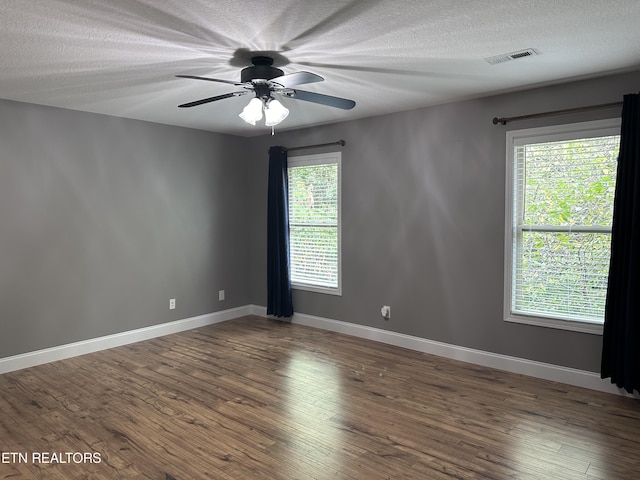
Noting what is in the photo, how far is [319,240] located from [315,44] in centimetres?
305

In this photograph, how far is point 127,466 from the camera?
257 cm

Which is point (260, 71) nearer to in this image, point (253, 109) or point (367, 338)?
point (253, 109)

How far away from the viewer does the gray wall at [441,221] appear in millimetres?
3812

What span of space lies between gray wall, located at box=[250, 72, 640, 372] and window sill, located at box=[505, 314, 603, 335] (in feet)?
0.17

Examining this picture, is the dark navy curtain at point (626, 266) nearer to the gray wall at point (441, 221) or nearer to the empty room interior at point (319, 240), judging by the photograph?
the empty room interior at point (319, 240)

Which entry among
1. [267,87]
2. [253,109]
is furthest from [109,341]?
[267,87]

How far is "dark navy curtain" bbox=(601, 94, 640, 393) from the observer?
3.24 meters

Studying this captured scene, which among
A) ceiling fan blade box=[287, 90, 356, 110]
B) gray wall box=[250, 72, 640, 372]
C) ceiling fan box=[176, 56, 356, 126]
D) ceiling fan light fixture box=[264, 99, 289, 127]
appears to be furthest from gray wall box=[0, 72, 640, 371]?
ceiling fan light fixture box=[264, 99, 289, 127]

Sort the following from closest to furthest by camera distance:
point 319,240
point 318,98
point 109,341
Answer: point 318,98, point 109,341, point 319,240

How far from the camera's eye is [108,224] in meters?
4.80

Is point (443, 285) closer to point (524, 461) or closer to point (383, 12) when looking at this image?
point (524, 461)

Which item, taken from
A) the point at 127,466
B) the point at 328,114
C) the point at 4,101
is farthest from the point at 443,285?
the point at 4,101

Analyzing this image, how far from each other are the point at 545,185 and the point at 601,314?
1.13 m

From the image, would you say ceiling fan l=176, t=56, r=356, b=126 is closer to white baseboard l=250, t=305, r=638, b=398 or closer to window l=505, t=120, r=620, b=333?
window l=505, t=120, r=620, b=333
